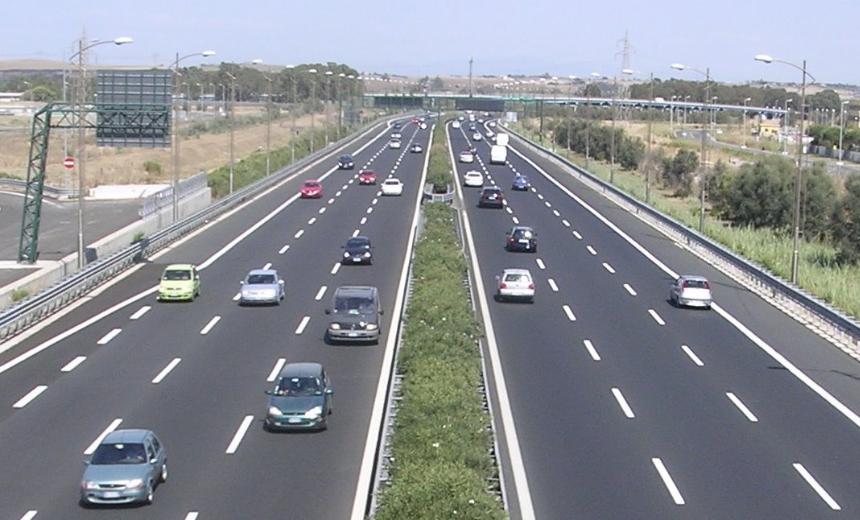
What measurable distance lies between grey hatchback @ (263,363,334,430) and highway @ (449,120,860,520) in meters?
3.96

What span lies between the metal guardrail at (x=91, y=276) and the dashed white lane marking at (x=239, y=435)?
40.3 feet

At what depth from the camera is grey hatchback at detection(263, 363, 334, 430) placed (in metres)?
27.7

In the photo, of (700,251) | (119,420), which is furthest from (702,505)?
(700,251)

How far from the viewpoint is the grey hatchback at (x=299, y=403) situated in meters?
27.7

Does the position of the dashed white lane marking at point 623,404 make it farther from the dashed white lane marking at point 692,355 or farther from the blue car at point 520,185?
the blue car at point 520,185

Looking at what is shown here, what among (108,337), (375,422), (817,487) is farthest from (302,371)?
(108,337)

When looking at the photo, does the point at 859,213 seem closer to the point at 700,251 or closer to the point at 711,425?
the point at 700,251

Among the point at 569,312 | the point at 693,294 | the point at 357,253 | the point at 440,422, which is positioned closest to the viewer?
the point at 440,422

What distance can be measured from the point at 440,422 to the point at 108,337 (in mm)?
18425

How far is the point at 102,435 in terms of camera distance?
1068 inches

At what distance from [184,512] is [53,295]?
2239 centimetres

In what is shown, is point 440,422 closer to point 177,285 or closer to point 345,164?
point 177,285

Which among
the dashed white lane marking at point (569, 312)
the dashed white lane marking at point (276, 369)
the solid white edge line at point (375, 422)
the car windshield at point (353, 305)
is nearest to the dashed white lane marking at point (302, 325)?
the car windshield at point (353, 305)

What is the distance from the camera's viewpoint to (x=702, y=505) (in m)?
22.7
